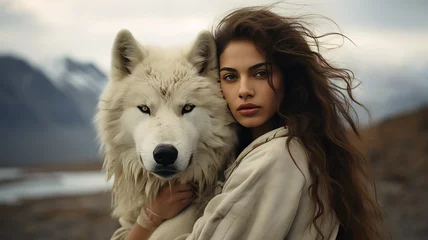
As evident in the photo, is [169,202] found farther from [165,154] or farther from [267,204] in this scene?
[267,204]

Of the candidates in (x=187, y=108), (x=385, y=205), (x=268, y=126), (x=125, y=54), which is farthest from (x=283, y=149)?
(x=385, y=205)

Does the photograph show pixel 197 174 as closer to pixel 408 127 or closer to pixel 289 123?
pixel 289 123

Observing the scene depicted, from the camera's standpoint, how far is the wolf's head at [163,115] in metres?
2.75

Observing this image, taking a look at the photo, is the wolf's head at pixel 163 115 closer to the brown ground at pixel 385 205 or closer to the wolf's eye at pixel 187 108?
the wolf's eye at pixel 187 108

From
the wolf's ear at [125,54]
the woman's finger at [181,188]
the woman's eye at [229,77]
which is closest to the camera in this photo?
the woman's eye at [229,77]

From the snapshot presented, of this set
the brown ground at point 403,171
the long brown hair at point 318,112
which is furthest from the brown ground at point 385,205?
the long brown hair at point 318,112

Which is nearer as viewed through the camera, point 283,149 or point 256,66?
point 283,149

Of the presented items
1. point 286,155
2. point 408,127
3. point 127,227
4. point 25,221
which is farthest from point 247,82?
point 408,127

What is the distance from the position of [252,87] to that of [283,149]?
0.53m

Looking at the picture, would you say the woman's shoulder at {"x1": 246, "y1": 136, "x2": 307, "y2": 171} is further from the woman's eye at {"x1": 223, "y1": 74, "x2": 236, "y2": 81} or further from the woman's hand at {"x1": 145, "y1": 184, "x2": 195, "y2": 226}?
the woman's hand at {"x1": 145, "y1": 184, "x2": 195, "y2": 226}

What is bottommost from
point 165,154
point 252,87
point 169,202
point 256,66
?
point 169,202

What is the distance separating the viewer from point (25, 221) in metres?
14.8

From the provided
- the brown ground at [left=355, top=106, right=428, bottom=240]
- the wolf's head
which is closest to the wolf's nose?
the wolf's head

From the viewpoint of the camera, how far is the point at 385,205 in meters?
11.0
